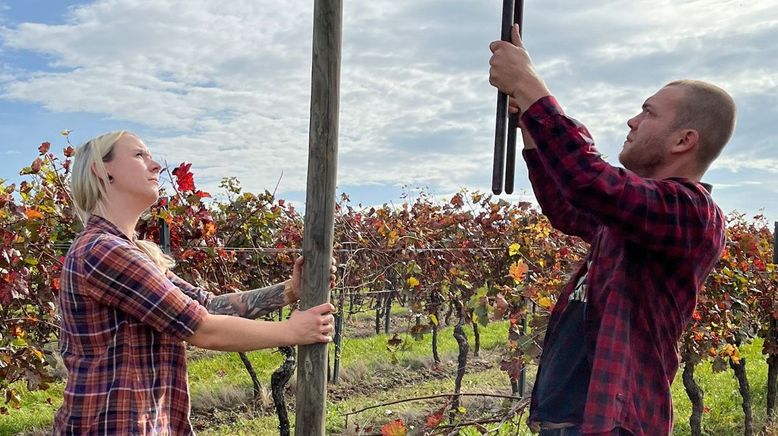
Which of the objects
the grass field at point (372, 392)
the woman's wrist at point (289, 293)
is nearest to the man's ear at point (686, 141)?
the woman's wrist at point (289, 293)

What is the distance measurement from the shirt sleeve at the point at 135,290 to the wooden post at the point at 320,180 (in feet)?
1.23

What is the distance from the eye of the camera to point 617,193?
1480 millimetres

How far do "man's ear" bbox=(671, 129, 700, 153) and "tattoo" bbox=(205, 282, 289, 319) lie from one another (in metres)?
1.26

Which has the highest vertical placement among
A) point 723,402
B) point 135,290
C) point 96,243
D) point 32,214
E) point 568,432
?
point 32,214

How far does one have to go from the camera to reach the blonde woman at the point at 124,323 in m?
1.78

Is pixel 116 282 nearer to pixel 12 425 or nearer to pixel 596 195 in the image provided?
pixel 596 195

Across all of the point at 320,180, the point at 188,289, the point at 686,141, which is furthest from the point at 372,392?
the point at 686,141

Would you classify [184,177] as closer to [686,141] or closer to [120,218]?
[120,218]

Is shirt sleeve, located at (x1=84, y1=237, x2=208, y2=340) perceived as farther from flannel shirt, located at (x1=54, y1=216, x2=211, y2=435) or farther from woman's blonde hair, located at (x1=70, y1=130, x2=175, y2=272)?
woman's blonde hair, located at (x1=70, y1=130, x2=175, y2=272)

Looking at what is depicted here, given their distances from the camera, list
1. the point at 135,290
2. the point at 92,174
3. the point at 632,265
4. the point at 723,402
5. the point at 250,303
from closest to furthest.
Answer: the point at 632,265, the point at 135,290, the point at 92,174, the point at 250,303, the point at 723,402

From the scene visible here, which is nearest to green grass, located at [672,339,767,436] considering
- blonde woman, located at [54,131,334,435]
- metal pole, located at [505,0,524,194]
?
metal pole, located at [505,0,524,194]

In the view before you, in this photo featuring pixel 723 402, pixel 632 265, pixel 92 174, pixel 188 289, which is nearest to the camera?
pixel 632 265

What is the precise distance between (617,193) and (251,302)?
132 centimetres

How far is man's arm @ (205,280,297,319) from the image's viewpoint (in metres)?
2.30
